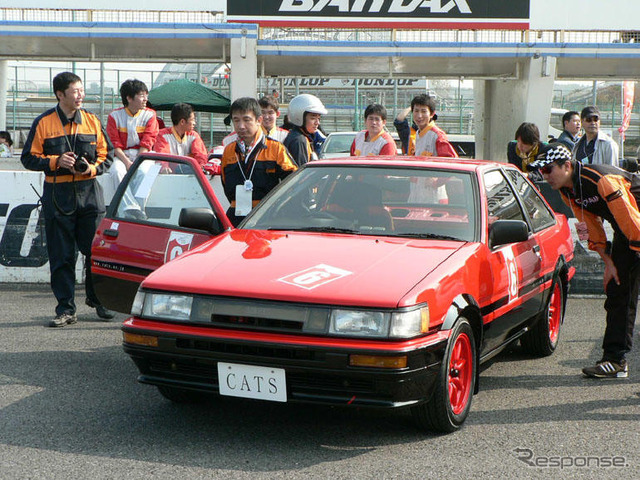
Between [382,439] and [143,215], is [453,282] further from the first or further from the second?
[143,215]

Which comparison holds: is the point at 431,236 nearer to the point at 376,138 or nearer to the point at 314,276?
the point at 314,276

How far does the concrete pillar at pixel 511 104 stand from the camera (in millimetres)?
17594

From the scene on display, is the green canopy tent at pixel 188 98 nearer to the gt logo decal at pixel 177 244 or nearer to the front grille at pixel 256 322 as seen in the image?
the gt logo decal at pixel 177 244

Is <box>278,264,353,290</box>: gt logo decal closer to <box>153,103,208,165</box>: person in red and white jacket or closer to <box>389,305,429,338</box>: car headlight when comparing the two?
<box>389,305,429,338</box>: car headlight

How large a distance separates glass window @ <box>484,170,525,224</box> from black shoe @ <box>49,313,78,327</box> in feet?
12.3

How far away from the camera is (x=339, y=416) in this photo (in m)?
4.66

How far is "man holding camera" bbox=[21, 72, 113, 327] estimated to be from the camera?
7.05 metres

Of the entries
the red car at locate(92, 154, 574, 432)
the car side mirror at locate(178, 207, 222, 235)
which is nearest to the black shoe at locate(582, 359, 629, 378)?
the red car at locate(92, 154, 574, 432)

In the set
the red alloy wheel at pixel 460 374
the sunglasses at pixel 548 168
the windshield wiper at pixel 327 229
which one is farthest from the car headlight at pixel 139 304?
the sunglasses at pixel 548 168

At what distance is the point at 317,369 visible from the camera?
3934mm

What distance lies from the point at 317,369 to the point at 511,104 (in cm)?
1681

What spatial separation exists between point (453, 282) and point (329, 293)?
71 centimetres

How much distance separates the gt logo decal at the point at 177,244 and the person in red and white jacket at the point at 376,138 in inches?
120

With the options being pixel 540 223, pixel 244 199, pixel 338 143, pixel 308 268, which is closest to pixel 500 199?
pixel 540 223
